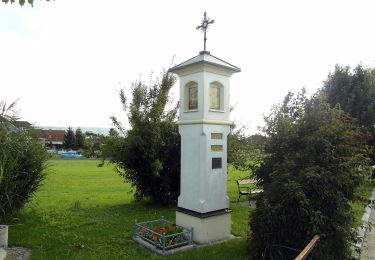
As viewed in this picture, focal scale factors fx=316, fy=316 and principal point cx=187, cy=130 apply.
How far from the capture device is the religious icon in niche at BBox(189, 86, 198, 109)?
6.55 metres

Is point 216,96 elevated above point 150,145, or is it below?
above

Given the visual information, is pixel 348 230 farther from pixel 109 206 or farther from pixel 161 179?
pixel 109 206

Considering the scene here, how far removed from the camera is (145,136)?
9.71 meters

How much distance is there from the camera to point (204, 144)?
624cm

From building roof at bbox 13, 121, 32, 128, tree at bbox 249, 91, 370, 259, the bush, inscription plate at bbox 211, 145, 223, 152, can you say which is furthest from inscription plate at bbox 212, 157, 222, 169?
building roof at bbox 13, 121, 32, 128

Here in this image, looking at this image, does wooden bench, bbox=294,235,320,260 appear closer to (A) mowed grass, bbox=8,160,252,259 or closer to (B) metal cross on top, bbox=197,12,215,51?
(A) mowed grass, bbox=8,160,252,259

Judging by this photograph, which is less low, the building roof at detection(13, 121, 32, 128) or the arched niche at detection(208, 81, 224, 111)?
the arched niche at detection(208, 81, 224, 111)

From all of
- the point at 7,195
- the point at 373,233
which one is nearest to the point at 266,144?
the point at 373,233

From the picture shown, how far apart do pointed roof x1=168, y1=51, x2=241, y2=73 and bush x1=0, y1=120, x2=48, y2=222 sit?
4397 millimetres

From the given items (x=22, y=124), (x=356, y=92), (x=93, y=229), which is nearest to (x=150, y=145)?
(x=93, y=229)

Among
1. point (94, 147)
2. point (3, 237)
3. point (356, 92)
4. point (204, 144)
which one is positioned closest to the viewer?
point (3, 237)

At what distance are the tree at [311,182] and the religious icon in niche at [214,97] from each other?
52.1 inches

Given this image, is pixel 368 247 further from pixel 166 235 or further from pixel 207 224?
pixel 166 235

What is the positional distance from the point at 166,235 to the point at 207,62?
3412 millimetres
